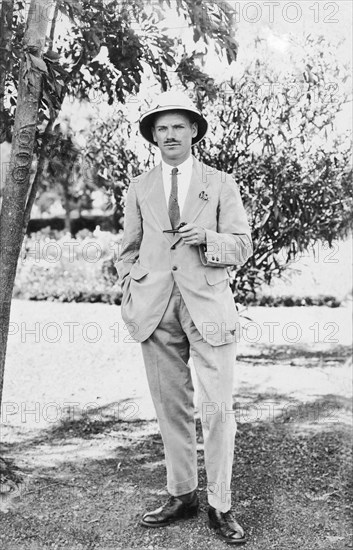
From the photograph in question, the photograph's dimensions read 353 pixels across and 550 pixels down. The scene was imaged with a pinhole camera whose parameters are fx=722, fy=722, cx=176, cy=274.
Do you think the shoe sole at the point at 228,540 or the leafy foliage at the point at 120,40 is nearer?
the shoe sole at the point at 228,540

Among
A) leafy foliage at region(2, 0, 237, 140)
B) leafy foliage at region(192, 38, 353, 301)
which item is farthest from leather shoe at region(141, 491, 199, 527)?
leafy foliage at region(192, 38, 353, 301)

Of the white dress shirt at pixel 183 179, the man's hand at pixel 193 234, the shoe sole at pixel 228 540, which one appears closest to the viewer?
the man's hand at pixel 193 234

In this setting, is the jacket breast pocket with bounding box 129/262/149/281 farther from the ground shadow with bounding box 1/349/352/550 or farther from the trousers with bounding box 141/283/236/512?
the ground shadow with bounding box 1/349/352/550

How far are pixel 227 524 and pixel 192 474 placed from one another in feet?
0.92

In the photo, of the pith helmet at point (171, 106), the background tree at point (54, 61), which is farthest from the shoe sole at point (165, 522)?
the pith helmet at point (171, 106)

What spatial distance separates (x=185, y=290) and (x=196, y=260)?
5.5 inches

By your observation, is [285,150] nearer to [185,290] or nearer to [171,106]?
[171,106]

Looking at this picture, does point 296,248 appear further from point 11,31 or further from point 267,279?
point 11,31

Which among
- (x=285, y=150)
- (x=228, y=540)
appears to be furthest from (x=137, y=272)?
(x=285, y=150)

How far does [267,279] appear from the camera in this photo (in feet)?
17.3

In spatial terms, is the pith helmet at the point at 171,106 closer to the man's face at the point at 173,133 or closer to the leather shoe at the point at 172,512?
the man's face at the point at 173,133

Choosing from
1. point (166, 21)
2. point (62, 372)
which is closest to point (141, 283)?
point (166, 21)

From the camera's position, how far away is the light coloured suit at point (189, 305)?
301cm

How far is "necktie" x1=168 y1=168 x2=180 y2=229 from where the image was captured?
3.11 meters
